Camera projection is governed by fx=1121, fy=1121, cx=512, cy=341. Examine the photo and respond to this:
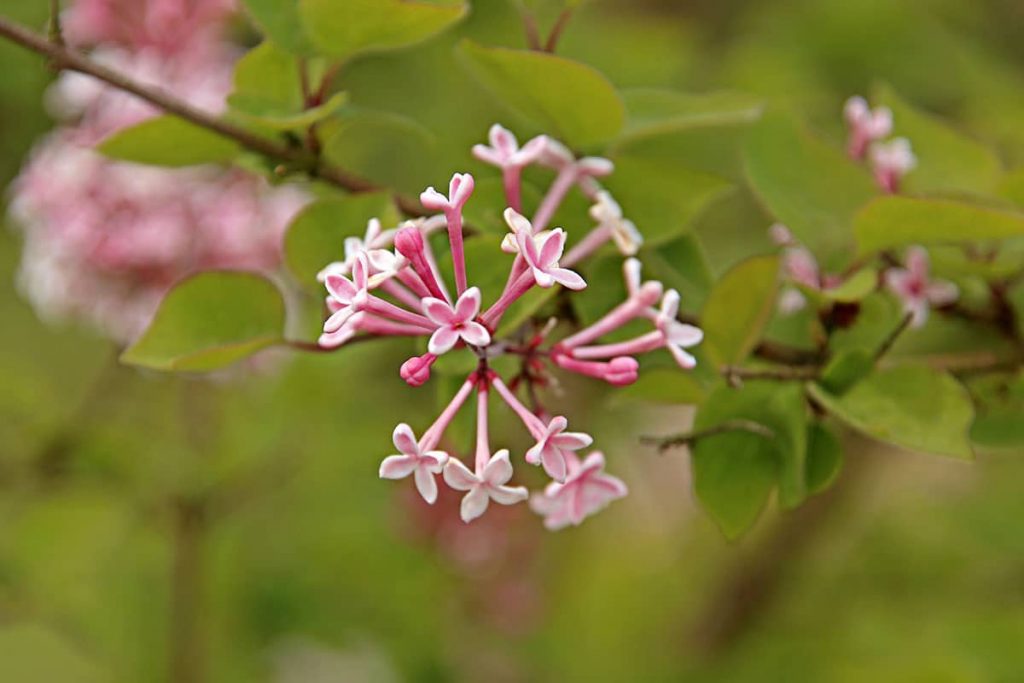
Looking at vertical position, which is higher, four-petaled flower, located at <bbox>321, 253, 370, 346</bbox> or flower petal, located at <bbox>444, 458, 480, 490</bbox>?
four-petaled flower, located at <bbox>321, 253, 370, 346</bbox>

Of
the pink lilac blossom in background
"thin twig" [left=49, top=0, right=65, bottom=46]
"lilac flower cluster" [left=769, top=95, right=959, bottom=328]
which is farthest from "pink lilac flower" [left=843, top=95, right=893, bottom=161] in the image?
the pink lilac blossom in background

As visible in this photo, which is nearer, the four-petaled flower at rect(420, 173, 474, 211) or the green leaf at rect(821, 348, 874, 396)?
the four-petaled flower at rect(420, 173, 474, 211)

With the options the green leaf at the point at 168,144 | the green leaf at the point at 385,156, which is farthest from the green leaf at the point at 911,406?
the green leaf at the point at 385,156

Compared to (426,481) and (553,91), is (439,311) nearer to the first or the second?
(426,481)

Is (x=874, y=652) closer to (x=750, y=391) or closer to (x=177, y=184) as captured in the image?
(x=750, y=391)

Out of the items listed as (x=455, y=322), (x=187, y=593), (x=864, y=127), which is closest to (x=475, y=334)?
(x=455, y=322)

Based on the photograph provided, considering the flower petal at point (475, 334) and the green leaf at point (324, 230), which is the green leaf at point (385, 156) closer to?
the green leaf at point (324, 230)

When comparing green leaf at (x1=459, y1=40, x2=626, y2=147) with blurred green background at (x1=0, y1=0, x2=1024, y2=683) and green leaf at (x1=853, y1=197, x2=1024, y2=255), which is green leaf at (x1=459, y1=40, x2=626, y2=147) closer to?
green leaf at (x1=853, y1=197, x2=1024, y2=255)

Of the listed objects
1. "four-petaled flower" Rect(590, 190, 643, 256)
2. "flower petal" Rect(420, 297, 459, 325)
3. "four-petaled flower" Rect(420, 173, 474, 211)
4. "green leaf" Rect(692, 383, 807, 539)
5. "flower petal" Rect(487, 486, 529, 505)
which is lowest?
"green leaf" Rect(692, 383, 807, 539)
